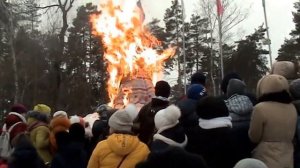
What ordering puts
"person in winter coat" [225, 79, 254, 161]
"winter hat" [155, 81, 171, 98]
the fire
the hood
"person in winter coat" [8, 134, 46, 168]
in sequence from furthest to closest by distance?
the fire
"winter hat" [155, 81, 171, 98]
"person in winter coat" [225, 79, 254, 161]
"person in winter coat" [8, 134, 46, 168]
the hood

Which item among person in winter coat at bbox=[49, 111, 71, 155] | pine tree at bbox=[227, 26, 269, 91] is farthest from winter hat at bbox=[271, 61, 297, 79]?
pine tree at bbox=[227, 26, 269, 91]

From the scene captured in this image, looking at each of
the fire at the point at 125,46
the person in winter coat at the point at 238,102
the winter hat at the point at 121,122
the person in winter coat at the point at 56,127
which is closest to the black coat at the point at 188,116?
the person in winter coat at the point at 238,102

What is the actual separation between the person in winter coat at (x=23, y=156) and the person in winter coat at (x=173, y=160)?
2.73 meters

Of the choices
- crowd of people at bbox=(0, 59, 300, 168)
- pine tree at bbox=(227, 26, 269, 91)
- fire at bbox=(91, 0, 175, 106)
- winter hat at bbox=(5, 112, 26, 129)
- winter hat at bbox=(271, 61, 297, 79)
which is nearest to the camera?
crowd of people at bbox=(0, 59, 300, 168)

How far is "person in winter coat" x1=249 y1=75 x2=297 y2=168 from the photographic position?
6.52 m

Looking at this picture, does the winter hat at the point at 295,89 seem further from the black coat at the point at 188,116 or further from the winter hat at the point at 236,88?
the black coat at the point at 188,116

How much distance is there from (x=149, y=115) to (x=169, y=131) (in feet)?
4.49

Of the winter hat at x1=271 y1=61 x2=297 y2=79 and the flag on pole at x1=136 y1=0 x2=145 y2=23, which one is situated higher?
the flag on pole at x1=136 y1=0 x2=145 y2=23

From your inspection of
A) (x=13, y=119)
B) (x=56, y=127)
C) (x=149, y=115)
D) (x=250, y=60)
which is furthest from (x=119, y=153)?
(x=250, y=60)

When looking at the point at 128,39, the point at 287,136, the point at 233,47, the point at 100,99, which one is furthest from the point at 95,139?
the point at 233,47

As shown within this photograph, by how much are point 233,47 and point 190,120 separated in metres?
45.9

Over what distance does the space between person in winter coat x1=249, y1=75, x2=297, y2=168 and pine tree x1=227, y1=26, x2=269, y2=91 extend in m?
43.3

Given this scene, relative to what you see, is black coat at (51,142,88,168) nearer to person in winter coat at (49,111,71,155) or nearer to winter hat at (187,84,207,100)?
person in winter coat at (49,111,71,155)

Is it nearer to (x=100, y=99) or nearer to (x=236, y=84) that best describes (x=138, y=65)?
(x=236, y=84)
